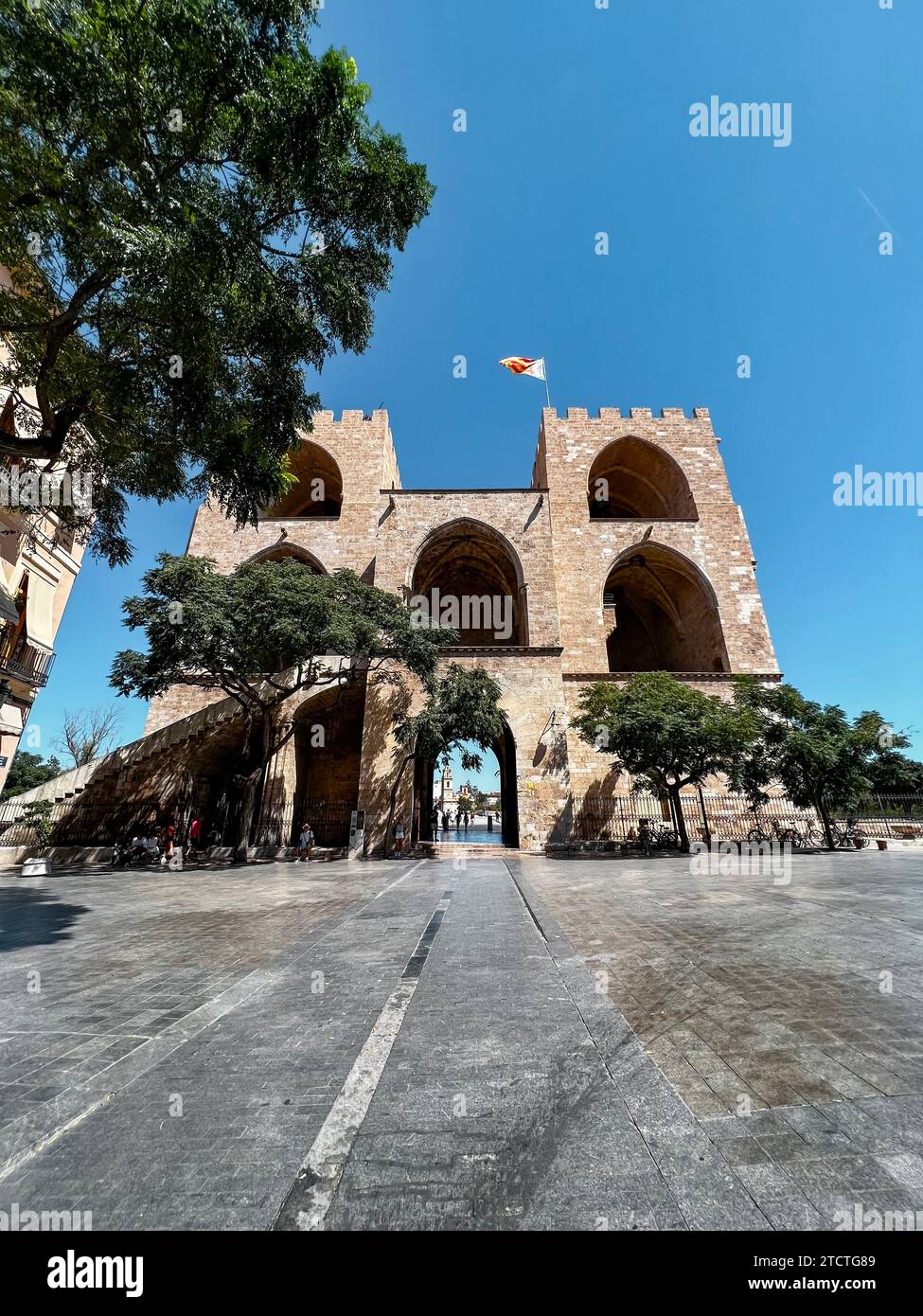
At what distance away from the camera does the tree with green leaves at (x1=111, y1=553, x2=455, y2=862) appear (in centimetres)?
1422

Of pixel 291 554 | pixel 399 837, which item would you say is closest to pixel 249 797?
pixel 399 837

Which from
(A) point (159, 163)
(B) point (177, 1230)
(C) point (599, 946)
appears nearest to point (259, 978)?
(B) point (177, 1230)

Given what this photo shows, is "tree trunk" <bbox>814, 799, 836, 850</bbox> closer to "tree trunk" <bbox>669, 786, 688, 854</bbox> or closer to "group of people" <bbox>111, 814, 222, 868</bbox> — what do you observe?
"tree trunk" <bbox>669, 786, 688, 854</bbox>

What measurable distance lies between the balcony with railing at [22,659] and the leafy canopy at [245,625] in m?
2.88

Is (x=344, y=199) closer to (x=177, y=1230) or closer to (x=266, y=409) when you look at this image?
(x=266, y=409)

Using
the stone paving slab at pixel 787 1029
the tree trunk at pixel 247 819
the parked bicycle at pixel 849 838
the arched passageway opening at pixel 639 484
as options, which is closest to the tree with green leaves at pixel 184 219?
the stone paving slab at pixel 787 1029

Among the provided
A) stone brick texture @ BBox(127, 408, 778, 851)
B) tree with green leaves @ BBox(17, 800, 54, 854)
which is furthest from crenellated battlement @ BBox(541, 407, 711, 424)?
tree with green leaves @ BBox(17, 800, 54, 854)

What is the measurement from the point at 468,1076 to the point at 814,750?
700 inches

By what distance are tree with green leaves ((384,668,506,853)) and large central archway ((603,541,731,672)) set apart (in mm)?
8842

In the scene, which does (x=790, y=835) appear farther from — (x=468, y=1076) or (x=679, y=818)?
(x=468, y=1076)

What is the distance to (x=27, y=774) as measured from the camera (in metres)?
34.3

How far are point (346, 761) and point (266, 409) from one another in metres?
17.6

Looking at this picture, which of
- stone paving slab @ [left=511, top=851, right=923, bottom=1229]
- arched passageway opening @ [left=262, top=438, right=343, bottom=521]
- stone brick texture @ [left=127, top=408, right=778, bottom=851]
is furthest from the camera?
arched passageway opening @ [left=262, top=438, right=343, bottom=521]

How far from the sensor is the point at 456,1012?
3.32 metres
